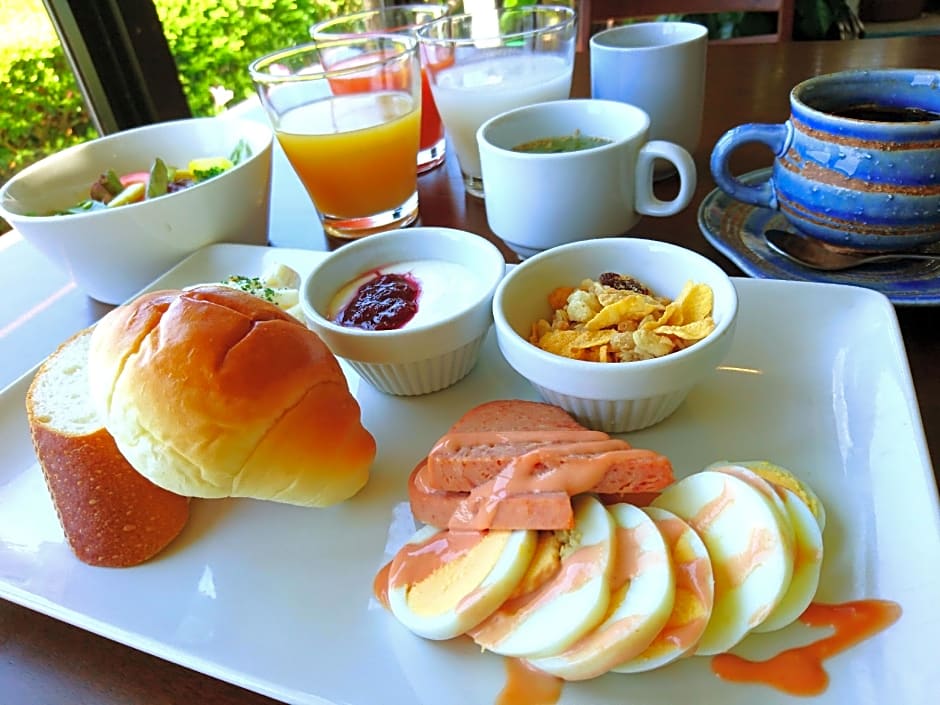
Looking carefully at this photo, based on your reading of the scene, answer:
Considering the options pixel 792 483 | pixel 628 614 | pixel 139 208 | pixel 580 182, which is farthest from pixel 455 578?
pixel 139 208

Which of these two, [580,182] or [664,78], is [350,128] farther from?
[664,78]

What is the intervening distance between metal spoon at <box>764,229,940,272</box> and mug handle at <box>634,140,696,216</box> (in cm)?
20

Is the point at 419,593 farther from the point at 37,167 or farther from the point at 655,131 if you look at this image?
the point at 37,167

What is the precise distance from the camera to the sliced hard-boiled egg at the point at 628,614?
2.56 feet

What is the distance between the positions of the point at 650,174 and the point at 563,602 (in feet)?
3.09

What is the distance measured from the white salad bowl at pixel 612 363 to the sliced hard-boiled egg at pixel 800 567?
225mm

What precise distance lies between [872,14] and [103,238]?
18.9 ft

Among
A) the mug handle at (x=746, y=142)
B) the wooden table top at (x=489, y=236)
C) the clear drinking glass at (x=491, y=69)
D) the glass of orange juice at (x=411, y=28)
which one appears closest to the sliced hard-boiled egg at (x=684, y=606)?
the wooden table top at (x=489, y=236)

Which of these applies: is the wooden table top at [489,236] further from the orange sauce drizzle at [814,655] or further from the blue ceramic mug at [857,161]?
the orange sauce drizzle at [814,655]

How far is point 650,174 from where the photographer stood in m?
1.46

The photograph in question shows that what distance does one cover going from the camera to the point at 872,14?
17.4 ft

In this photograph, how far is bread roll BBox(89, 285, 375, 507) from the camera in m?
0.98

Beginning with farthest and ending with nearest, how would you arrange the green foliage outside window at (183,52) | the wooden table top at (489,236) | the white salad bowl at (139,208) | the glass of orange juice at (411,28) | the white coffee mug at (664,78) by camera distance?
the green foliage outside window at (183,52), the glass of orange juice at (411,28), the white coffee mug at (664,78), the white salad bowl at (139,208), the wooden table top at (489,236)

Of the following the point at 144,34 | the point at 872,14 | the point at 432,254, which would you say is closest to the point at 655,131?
the point at 432,254
